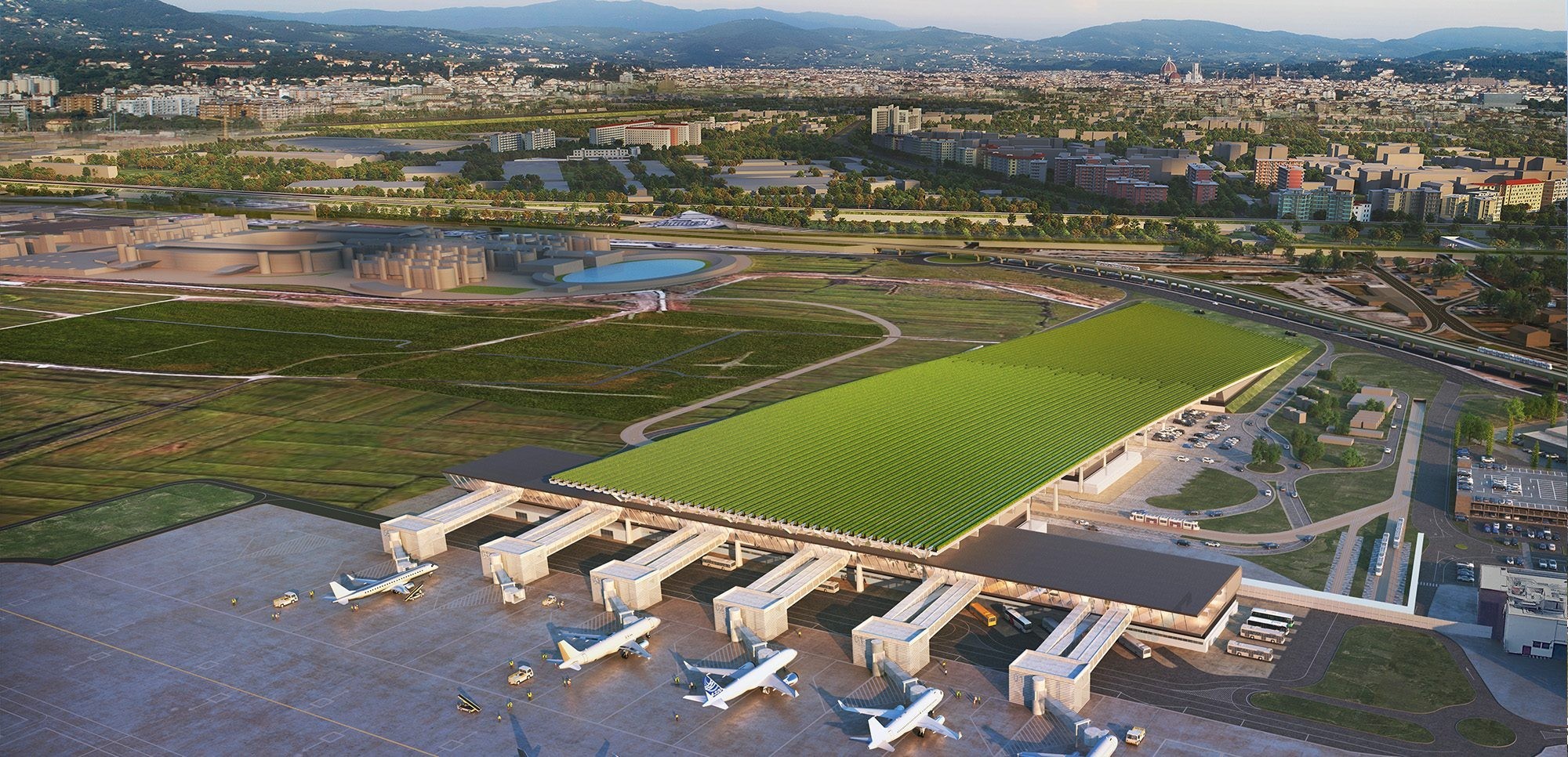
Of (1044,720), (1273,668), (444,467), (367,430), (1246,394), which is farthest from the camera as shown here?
(1246,394)

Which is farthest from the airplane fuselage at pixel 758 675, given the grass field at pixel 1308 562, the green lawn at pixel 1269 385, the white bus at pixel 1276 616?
the green lawn at pixel 1269 385

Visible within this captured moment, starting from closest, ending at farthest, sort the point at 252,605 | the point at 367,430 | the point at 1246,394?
the point at 252,605 < the point at 367,430 < the point at 1246,394

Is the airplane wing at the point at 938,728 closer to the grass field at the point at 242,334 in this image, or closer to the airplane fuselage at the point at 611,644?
the airplane fuselage at the point at 611,644

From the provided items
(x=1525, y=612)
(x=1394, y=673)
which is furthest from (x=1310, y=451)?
(x=1394, y=673)

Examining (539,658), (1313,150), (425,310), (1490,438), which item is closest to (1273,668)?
(539,658)

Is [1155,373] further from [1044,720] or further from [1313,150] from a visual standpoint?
[1313,150]

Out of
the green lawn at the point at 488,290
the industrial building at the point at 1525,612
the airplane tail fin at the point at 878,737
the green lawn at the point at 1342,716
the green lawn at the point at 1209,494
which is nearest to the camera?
the airplane tail fin at the point at 878,737
